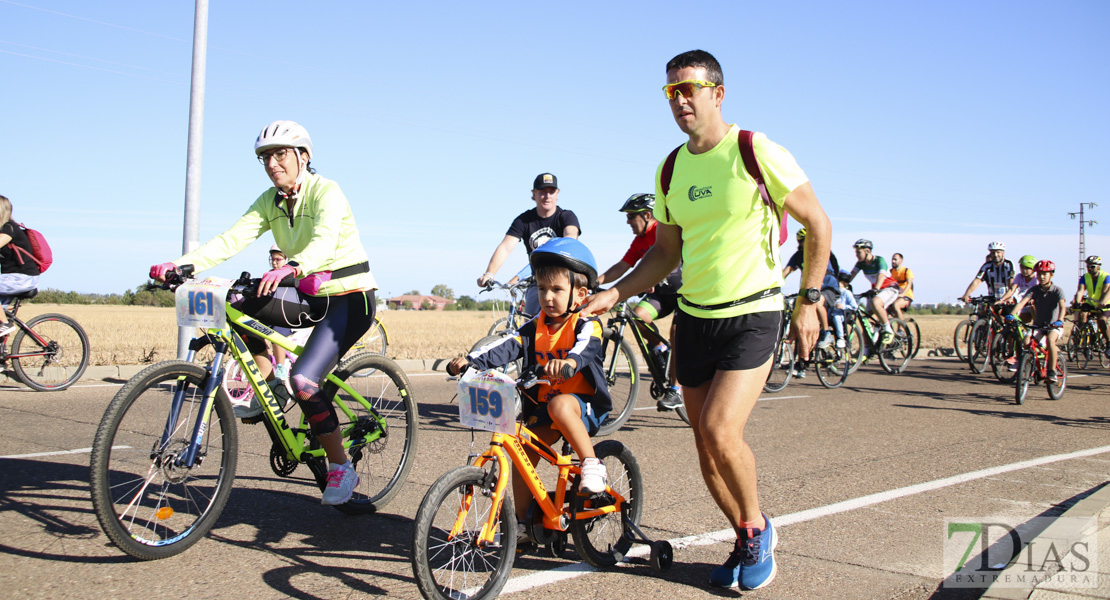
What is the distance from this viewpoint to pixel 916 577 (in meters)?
3.85

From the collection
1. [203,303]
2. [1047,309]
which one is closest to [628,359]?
[203,303]

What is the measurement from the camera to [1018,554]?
3.91 m

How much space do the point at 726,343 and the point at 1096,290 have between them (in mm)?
15895

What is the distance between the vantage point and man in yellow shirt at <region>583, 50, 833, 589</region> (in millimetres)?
3562

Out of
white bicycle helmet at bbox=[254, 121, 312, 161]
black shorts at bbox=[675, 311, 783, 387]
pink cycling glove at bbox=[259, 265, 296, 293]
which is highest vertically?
white bicycle helmet at bbox=[254, 121, 312, 161]

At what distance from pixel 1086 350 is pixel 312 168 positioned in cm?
1745

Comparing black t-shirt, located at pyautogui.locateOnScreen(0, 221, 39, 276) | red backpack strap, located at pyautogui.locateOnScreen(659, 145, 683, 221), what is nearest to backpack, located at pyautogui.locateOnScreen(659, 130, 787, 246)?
red backpack strap, located at pyautogui.locateOnScreen(659, 145, 683, 221)

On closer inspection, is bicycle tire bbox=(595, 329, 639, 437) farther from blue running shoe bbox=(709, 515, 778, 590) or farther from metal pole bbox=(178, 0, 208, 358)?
metal pole bbox=(178, 0, 208, 358)

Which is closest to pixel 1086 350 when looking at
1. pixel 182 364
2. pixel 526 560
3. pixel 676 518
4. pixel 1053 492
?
pixel 1053 492

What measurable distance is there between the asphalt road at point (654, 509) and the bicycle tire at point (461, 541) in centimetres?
27

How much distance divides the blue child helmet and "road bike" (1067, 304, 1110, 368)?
1594 cm

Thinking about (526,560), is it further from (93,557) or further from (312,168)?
(312,168)

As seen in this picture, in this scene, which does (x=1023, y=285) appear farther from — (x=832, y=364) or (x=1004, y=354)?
(x=832, y=364)

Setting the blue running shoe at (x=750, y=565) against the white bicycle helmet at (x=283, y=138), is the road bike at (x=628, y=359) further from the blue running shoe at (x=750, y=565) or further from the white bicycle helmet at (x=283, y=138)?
the blue running shoe at (x=750, y=565)
